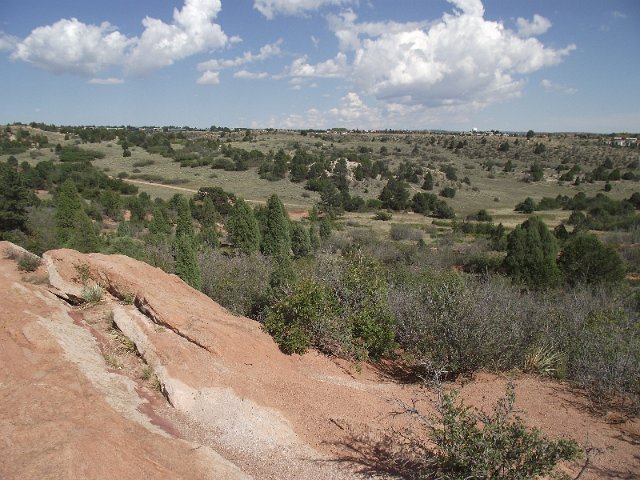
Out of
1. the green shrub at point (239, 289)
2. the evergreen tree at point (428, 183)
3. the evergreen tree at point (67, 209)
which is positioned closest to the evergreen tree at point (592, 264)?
the green shrub at point (239, 289)

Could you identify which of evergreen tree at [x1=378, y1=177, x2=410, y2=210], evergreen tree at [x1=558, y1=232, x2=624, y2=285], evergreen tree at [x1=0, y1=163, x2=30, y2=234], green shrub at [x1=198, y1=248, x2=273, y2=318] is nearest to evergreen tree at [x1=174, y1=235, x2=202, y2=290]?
green shrub at [x1=198, y1=248, x2=273, y2=318]

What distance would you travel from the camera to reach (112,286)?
8.21m

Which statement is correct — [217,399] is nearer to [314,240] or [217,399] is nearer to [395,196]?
[314,240]

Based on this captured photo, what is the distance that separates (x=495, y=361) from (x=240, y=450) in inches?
177

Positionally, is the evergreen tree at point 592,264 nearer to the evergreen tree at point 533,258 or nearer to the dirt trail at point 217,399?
the evergreen tree at point 533,258

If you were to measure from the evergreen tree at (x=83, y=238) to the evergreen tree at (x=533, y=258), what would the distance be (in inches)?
664

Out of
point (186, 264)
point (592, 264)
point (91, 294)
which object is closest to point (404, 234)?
point (592, 264)

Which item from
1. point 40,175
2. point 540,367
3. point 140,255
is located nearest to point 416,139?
point 40,175

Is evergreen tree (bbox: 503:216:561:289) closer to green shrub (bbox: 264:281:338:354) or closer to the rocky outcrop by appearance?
green shrub (bbox: 264:281:338:354)

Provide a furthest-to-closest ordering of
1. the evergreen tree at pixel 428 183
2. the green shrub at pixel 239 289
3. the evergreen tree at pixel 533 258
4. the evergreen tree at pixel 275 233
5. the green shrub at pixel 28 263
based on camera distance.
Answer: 1. the evergreen tree at pixel 428 183
2. the evergreen tree at pixel 275 233
3. the evergreen tree at pixel 533 258
4. the green shrub at pixel 239 289
5. the green shrub at pixel 28 263

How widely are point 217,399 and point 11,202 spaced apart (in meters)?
18.4

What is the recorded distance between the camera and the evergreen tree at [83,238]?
1697 centimetres

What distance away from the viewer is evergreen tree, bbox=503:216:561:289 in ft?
64.2

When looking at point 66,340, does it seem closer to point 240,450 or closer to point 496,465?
point 240,450
